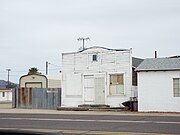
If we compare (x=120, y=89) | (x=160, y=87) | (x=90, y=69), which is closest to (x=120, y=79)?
(x=120, y=89)

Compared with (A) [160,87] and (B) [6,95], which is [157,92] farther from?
(B) [6,95]

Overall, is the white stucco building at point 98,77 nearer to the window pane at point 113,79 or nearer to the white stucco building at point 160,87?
the window pane at point 113,79

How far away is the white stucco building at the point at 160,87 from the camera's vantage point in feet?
86.8

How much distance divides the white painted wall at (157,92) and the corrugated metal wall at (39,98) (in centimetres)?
964

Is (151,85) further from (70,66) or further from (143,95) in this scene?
(70,66)

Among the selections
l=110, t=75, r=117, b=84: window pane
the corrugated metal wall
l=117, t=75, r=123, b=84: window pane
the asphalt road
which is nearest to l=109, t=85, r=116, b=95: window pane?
l=110, t=75, r=117, b=84: window pane

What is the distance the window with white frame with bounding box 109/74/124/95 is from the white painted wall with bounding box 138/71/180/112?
3790 mm

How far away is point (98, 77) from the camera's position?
32469 millimetres

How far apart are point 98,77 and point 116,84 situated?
1.89 m

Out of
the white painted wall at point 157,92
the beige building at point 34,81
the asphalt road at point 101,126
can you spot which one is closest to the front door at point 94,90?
the white painted wall at point 157,92

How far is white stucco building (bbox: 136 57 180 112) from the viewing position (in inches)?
1041

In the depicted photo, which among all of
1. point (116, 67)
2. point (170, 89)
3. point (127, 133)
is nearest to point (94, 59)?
point (116, 67)

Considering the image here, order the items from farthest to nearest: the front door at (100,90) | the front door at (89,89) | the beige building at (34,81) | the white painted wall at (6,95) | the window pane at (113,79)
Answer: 1. the white painted wall at (6,95)
2. the beige building at (34,81)
3. the front door at (89,89)
4. the front door at (100,90)
5. the window pane at (113,79)

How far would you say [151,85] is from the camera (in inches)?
1072
